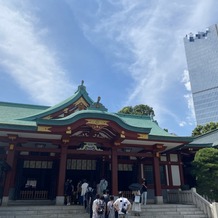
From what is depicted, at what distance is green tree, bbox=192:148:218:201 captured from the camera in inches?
633

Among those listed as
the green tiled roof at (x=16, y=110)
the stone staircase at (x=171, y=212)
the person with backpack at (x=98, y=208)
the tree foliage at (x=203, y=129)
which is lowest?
the stone staircase at (x=171, y=212)

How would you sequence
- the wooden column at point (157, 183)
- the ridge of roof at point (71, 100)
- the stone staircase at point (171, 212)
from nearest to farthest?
the stone staircase at point (171, 212) < the wooden column at point (157, 183) < the ridge of roof at point (71, 100)

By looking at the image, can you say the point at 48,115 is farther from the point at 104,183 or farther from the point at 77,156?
the point at 104,183

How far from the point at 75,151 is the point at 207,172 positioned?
31.3 feet

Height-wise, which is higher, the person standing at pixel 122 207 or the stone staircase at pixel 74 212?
the person standing at pixel 122 207

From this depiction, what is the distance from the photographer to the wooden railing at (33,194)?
16.5 meters

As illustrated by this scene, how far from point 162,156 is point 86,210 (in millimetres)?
9685

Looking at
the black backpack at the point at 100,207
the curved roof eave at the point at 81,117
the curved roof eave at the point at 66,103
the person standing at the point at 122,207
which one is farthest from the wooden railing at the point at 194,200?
the curved roof eave at the point at 66,103

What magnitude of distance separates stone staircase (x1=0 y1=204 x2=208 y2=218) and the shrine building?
1.41 meters

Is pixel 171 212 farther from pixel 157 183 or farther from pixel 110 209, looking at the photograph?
pixel 110 209

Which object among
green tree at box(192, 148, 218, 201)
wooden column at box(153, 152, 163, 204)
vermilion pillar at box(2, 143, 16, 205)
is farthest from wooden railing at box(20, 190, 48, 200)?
green tree at box(192, 148, 218, 201)

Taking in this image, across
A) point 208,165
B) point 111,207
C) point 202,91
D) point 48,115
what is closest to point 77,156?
point 48,115

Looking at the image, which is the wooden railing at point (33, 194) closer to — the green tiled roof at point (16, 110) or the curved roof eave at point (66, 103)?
the curved roof eave at point (66, 103)

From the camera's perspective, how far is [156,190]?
53.0 feet
